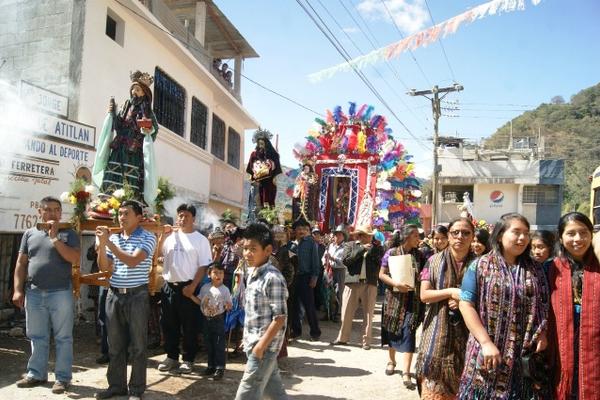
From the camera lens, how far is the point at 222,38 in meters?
17.6

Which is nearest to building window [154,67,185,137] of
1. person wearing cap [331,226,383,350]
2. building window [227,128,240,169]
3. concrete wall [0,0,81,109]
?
concrete wall [0,0,81,109]

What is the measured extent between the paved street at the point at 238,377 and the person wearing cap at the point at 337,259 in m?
2.32

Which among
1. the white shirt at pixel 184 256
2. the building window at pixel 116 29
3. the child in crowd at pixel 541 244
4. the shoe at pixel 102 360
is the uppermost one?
the building window at pixel 116 29

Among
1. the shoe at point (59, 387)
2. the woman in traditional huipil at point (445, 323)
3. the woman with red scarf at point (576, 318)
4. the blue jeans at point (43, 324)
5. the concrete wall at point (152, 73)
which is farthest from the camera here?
the concrete wall at point (152, 73)

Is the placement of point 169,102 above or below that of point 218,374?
above

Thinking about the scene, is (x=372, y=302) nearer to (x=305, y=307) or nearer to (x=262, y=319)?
(x=305, y=307)

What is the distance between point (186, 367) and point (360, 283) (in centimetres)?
282

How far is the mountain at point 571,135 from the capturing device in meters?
49.0

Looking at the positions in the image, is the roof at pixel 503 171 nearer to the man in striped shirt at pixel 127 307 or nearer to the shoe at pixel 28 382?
the man in striped shirt at pixel 127 307

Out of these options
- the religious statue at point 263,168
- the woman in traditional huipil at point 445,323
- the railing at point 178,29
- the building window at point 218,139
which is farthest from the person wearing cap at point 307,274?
the building window at point 218,139

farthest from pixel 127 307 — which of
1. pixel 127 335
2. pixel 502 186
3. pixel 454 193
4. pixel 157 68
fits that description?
pixel 502 186

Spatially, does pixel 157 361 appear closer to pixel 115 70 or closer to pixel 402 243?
pixel 402 243

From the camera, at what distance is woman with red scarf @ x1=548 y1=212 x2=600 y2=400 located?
283 centimetres

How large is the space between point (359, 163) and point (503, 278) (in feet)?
31.1
